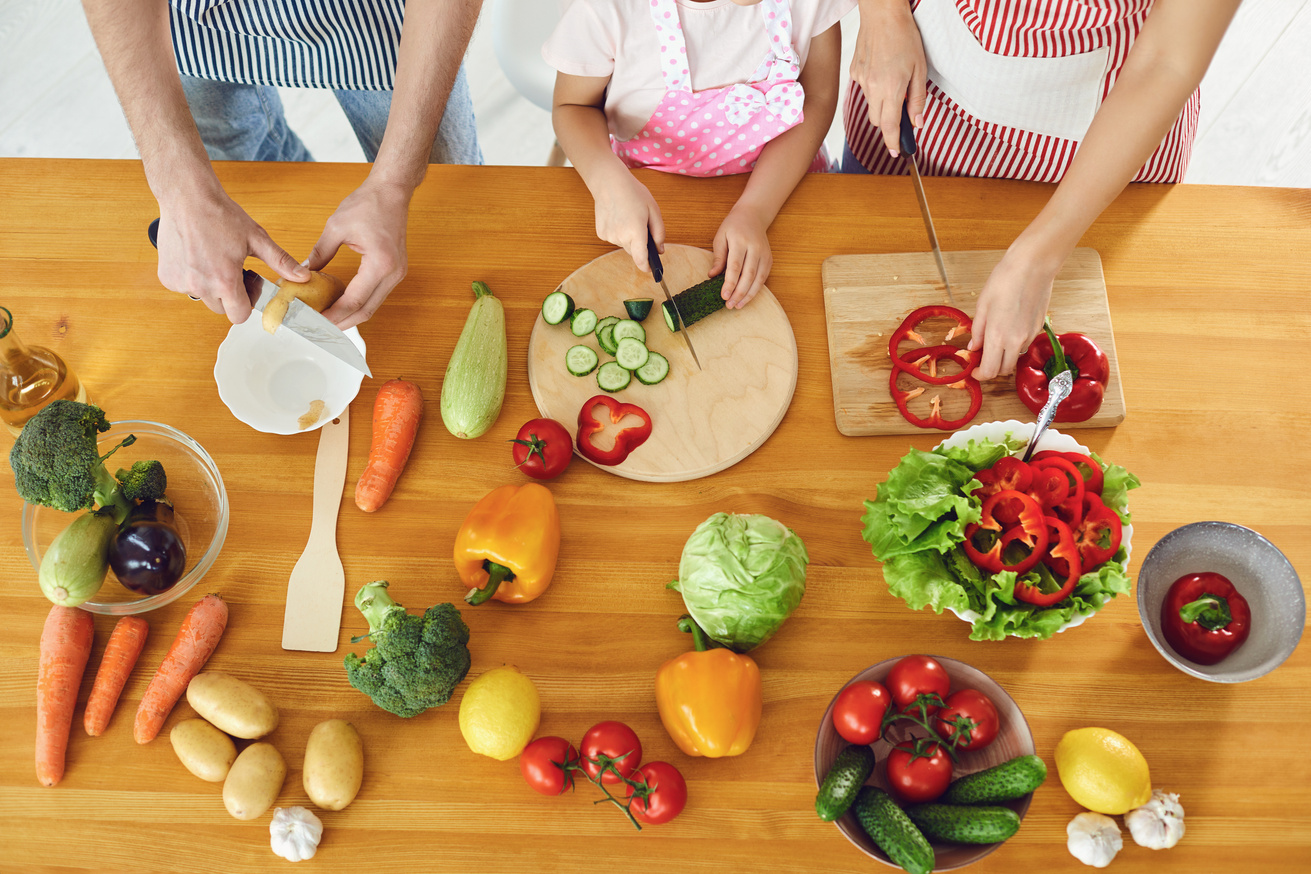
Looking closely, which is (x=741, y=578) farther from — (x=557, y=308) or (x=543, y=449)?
(x=557, y=308)

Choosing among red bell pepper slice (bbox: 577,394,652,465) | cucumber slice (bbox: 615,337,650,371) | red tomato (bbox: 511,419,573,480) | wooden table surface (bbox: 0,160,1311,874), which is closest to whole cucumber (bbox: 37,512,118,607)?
wooden table surface (bbox: 0,160,1311,874)

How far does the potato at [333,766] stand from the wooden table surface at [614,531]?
4 centimetres

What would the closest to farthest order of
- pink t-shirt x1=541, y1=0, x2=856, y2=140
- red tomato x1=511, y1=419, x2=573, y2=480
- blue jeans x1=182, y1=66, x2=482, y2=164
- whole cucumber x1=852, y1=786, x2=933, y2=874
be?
1. whole cucumber x1=852, y1=786, x2=933, y2=874
2. red tomato x1=511, y1=419, x2=573, y2=480
3. pink t-shirt x1=541, y1=0, x2=856, y2=140
4. blue jeans x1=182, y1=66, x2=482, y2=164

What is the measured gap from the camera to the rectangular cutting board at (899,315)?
152 cm

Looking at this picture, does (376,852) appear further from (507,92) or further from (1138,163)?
(507,92)

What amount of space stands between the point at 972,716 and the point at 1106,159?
0.99m

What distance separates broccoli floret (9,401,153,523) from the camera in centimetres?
124

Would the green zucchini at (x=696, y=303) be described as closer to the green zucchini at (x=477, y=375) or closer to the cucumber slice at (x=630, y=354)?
the cucumber slice at (x=630, y=354)

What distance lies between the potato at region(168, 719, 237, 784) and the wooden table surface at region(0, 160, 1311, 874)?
4cm

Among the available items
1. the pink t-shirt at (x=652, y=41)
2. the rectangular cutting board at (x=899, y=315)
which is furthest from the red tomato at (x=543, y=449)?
the pink t-shirt at (x=652, y=41)

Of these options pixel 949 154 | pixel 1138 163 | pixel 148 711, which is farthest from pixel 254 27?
pixel 1138 163

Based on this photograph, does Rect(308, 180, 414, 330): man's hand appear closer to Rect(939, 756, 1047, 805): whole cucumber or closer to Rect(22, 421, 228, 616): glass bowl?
Rect(22, 421, 228, 616): glass bowl

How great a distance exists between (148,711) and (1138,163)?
196 cm

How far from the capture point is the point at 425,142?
1.56 m
